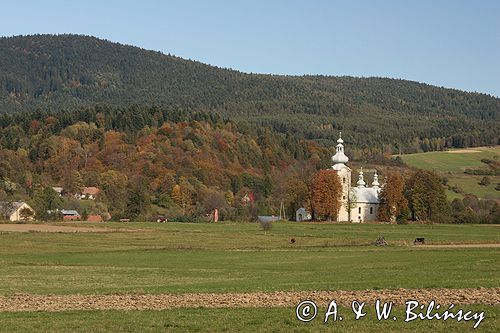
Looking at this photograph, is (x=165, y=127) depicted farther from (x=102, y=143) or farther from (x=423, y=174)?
(x=423, y=174)

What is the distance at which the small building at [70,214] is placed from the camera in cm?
12725

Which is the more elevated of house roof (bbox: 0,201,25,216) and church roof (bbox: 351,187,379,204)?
church roof (bbox: 351,187,379,204)

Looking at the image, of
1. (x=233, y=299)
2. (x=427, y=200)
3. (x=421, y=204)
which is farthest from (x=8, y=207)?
(x=233, y=299)

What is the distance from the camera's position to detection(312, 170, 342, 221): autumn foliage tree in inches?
5098

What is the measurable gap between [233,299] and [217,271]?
15.8m

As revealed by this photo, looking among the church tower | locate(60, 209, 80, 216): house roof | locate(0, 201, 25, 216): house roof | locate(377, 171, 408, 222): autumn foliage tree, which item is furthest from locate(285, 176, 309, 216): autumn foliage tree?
locate(0, 201, 25, 216): house roof

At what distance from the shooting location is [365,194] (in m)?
140

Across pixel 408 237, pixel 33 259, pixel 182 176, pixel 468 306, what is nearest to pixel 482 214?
pixel 408 237

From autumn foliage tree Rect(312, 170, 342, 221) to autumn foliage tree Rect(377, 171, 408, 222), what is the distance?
235 inches

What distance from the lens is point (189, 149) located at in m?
176

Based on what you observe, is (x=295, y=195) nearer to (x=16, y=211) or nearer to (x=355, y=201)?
(x=355, y=201)

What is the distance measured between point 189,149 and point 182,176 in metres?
14.8

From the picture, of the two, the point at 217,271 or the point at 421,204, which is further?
the point at 421,204

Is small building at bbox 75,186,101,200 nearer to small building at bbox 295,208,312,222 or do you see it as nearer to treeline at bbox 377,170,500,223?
small building at bbox 295,208,312,222
